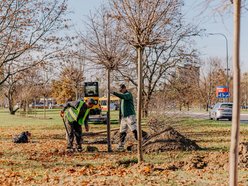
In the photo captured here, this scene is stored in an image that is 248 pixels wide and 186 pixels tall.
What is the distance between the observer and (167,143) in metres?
13.2

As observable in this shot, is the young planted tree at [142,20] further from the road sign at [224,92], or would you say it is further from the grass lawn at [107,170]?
the road sign at [224,92]

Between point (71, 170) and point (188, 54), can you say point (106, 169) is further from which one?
Answer: point (188, 54)

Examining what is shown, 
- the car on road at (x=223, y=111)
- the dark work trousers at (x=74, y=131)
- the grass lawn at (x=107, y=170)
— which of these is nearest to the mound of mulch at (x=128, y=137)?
the dark work trousers at (x=74, y=131)

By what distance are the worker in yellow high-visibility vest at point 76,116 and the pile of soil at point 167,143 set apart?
2.07 metres

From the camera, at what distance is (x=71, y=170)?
915 centimetres

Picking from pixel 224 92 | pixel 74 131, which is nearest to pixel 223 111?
pixel 224 92

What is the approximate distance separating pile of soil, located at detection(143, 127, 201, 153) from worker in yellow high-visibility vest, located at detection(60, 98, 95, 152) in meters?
2.07

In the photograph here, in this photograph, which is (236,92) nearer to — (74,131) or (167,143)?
(167,143)

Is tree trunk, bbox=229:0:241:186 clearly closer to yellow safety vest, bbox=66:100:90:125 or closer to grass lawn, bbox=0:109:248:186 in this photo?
grass lawn, bbox=0:109:248:186

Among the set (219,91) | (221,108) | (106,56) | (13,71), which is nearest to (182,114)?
(106,56)

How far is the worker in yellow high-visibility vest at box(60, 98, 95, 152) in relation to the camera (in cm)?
1302

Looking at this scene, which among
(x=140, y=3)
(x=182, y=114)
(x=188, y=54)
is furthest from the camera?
(x=188, y=54)

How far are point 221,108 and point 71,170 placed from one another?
2604 cm

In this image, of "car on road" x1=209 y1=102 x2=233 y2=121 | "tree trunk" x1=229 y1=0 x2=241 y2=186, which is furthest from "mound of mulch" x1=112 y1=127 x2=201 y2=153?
"car on road" x1=209 y1=102 x2=233 y2=121
